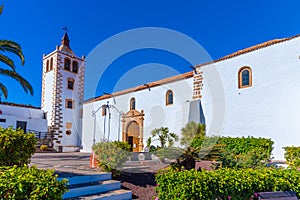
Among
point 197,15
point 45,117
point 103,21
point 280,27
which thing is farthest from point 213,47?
point 45,117

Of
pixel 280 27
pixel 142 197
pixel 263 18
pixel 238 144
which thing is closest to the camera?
pixel 142 197

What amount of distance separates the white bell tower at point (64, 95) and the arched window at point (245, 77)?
1697cm

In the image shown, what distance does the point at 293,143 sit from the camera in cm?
1034

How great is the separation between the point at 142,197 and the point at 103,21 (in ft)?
37.3

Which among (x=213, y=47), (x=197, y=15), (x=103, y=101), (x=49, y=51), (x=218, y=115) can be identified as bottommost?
(x=218, y=115)

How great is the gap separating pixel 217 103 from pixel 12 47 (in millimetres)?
10223

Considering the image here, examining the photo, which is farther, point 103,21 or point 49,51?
point 49,51

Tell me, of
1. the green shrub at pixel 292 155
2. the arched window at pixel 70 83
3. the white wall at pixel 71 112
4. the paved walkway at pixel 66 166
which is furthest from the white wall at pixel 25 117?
the green shrub at pixel 292 155

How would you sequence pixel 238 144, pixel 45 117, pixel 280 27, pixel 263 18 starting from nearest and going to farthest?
1. pixel 238 144
2. pixel 263 18
3. pixel 280 27
4. pixel 45 117

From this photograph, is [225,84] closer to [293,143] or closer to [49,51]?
[293,143]

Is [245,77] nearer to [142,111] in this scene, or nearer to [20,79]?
Answer: [142,111]

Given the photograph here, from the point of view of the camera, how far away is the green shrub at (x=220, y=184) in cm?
354

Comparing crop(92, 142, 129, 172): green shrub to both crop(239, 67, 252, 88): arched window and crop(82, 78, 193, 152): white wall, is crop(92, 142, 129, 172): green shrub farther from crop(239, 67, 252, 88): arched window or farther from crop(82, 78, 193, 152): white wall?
crop(82, 78, 193, 152): white wall

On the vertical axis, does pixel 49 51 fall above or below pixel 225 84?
above
